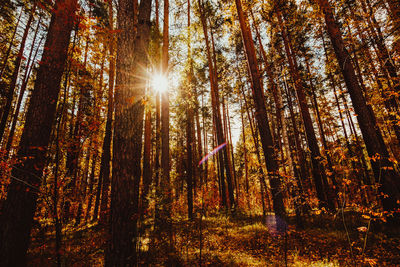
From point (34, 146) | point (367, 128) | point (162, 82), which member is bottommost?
point (34, 146)

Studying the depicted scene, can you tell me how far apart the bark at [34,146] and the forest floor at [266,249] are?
0.53 meters

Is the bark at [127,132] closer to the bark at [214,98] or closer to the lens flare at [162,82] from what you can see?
the lens flare at [162,82]

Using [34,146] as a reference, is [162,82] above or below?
above

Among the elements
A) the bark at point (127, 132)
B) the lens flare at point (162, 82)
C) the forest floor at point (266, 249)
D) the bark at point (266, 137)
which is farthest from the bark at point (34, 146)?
the bark at point (266, 137)

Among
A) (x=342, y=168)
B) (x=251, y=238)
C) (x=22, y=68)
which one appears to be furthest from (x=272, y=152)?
(x=22, y=68)

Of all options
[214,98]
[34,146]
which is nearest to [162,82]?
[214,98]

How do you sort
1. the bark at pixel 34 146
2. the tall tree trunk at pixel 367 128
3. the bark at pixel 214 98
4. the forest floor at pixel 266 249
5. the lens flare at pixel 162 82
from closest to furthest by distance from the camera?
the bark at pixel 34 146 < the forest floor at pixel 266 249 < the tall tree trunk at pixel 367 128 < the lens flare at pixel 162 82 < the bark at pixel 214 98

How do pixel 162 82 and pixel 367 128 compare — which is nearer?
pixel 367 128

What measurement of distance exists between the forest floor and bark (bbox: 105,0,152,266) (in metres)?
1.74

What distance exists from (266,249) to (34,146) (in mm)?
7049

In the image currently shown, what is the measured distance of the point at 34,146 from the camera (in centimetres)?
383

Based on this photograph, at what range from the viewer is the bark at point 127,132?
291cm

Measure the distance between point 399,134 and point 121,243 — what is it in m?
14.5

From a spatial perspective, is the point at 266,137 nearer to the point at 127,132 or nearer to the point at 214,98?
the point at 127,132
